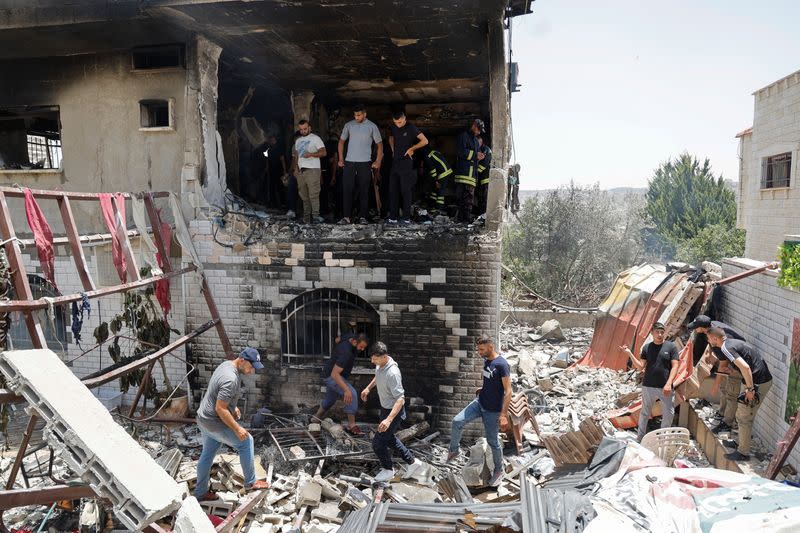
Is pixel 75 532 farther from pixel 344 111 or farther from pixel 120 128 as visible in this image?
pixel 344 111

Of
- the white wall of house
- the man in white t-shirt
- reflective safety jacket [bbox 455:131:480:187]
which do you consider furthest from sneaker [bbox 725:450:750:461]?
the white wall of house

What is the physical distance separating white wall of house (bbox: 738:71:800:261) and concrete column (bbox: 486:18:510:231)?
10.5 metres

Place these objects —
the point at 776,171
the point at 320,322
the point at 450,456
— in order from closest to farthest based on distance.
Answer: the point at 450,456
the point at 320,322
the point at 776,171

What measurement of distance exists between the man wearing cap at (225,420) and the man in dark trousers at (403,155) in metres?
3.58

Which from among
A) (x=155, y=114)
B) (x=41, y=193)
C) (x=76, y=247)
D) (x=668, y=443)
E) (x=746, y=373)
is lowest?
(x=668, y=443)

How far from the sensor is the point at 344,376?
7.77 metres

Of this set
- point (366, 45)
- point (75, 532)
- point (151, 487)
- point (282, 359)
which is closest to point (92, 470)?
point (151, 487)

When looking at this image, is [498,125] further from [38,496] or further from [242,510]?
[38,496]

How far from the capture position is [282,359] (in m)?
8.41

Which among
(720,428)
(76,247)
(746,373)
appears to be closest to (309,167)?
(76,247)

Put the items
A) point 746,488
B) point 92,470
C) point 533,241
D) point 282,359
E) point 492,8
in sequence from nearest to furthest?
point 92,470
point 746,488
point 492,8
point 282,359
point 533,241

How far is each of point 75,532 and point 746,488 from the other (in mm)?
6264

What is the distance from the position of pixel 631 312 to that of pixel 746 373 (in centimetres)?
527

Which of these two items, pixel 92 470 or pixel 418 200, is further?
pixel 418 200
